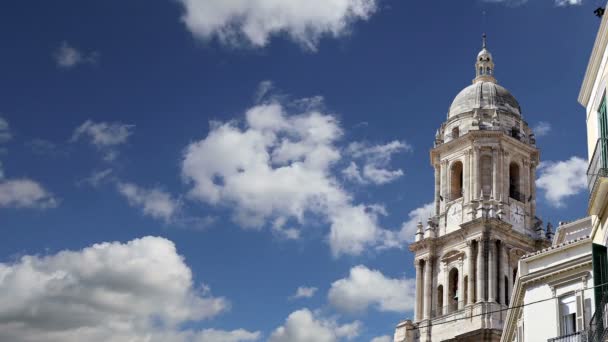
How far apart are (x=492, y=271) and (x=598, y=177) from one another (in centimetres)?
3563

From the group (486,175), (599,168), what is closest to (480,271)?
(486,175)

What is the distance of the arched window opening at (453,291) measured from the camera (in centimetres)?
5803

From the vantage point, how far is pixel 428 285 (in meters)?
59.4

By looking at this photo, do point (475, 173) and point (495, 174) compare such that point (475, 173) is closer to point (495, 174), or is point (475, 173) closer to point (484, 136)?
point (495, 174)

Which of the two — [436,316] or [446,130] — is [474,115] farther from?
[436,316]

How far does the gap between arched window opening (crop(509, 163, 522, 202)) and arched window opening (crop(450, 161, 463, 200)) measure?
3011 mm

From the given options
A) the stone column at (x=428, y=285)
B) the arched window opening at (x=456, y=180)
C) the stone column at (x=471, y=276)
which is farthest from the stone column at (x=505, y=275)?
the arched window opening at (x=456, y=180)

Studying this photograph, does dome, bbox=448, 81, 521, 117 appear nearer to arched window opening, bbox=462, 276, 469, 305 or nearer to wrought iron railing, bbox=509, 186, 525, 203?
wrought iron railing, bbox=509, 186, 525, 203

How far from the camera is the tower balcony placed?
2150 centimetres

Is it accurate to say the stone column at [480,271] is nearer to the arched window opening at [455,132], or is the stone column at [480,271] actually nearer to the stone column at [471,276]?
the stone column at [471,276]

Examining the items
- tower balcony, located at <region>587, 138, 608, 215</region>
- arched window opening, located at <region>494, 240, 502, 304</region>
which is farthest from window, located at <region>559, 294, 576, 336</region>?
arched window opening, located at <region>494, 240, 502, 304</region>

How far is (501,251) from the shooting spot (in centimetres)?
5741

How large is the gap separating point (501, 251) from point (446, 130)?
10.3 metres

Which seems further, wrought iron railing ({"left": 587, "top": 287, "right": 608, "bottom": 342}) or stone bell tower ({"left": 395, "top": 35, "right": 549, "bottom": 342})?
stone bell tower ({"left": 395, "top": 35, "right": 549, "bottom": 342})
